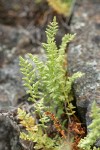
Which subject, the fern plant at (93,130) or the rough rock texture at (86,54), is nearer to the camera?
the fern plant at (93,130)

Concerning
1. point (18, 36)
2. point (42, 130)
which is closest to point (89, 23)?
point (18, 36)

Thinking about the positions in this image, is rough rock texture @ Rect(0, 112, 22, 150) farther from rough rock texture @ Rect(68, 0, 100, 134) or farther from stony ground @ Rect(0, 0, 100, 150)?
rough rock texture @ Rect(68, 0, 100, 134)

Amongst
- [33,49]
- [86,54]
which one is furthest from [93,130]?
[33,49]

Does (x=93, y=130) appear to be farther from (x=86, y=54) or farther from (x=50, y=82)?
(x=86, y=54)

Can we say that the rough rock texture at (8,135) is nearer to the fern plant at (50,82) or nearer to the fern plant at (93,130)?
the fern plant at (50,82)

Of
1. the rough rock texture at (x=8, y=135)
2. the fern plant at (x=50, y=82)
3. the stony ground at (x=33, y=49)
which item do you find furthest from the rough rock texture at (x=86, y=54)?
the rough rock texture at (x=8, y=135)

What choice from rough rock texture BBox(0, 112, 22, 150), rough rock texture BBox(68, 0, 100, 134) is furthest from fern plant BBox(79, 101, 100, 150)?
rough rock texture BBox(0, 112, 22, 150)

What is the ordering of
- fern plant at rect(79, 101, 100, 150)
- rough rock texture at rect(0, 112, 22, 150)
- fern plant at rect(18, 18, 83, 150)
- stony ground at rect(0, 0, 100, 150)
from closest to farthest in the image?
fern plant at rect(79, 101, 100, 150)
rough rock texture at rect(0, 112, 22, 150)
fern plant at rect(18, 18, 83, 150)
stony ground at rect(0, 0, 100, 150)

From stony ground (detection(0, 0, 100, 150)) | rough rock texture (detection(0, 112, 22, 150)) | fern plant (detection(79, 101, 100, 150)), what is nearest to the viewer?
fern plant (detection(79, 101, 100, 150))
